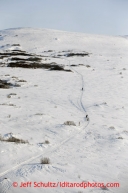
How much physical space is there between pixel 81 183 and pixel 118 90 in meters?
16.1

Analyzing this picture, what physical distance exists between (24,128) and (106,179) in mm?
5544

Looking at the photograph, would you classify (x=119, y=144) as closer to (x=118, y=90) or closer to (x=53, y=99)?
(x=53, y=99)

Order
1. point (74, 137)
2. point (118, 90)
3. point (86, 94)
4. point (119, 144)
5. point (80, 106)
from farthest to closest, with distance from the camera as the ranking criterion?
point (118, 90), point (86, 94), point (80, 106), point (74, 137), point (119, 144)

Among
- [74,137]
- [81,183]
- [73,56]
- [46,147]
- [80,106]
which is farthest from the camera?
[73,56]

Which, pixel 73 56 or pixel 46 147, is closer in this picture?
pixel 46 147

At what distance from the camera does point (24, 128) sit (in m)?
11.3

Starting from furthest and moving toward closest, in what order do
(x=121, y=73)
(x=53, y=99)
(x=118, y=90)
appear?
(x=121, y=73), (x=118, y=90), (x=53, y=99)

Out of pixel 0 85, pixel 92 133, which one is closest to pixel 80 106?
pixel 92 133

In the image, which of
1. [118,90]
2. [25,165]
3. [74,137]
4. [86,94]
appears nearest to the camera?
[25,165]

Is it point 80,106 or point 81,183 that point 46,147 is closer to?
point 81,183

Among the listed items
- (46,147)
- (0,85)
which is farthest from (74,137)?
(0,85)

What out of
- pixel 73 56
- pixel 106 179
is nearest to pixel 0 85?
pixel 106 179

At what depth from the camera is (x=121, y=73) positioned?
3062 centimetres

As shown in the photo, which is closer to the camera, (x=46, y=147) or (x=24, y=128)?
(x=46, y=147)
